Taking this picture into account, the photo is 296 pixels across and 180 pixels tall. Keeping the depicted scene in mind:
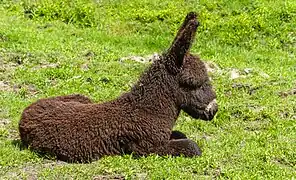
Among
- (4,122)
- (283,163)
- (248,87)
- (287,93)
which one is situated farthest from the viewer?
(248,87)

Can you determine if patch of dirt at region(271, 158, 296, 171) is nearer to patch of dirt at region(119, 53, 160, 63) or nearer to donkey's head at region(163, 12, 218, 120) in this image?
donkey's head at region(163, 12, 218, 120)

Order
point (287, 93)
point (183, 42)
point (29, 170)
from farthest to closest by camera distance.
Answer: point (287, 93)
point (183, 42)
point (29, 170)

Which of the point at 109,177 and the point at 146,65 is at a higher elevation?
the point at 109,177

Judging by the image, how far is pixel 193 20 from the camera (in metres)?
6.59

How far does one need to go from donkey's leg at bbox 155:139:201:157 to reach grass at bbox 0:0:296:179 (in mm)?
124

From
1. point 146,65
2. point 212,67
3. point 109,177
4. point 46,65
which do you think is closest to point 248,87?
point 212,67

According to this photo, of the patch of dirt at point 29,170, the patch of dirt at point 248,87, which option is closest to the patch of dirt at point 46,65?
the patch of dirt at point 248,87

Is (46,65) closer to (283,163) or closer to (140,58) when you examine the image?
(140,58)

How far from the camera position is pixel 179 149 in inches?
268

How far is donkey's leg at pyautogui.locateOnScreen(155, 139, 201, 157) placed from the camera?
675 cm

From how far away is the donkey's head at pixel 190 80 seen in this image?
6723 millimetres

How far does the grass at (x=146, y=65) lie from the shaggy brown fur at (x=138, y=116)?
6.5 inches

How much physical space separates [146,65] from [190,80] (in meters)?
5.23

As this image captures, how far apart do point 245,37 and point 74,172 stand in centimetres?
998
